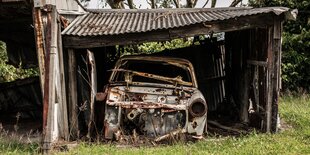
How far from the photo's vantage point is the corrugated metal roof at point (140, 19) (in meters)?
8.00

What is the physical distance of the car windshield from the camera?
8219mm

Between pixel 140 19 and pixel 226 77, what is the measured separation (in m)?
3.51

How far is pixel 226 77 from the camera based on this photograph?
11.7m

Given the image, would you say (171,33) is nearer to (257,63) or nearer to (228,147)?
(257,63)

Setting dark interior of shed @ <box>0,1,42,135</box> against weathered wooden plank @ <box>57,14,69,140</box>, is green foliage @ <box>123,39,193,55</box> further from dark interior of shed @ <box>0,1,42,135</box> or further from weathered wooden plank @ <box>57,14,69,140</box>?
weathered wooden plank @ <box>57,14,69,140</box>

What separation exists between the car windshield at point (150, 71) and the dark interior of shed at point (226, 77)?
833 millimetres

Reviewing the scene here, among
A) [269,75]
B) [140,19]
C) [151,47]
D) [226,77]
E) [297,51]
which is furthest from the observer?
[151,47]

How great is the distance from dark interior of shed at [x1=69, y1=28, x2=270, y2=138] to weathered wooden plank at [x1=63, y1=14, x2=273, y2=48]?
60 cm

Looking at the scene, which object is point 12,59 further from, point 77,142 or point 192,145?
point 192,145

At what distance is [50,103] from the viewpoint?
692cm

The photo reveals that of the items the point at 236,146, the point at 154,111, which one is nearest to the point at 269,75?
the point at 236,146

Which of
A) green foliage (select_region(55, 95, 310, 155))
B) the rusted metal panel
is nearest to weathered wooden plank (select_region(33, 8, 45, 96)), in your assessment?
the rusted metal panel

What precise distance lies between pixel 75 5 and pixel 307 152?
22.0 ft

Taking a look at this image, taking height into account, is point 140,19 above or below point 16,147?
above
